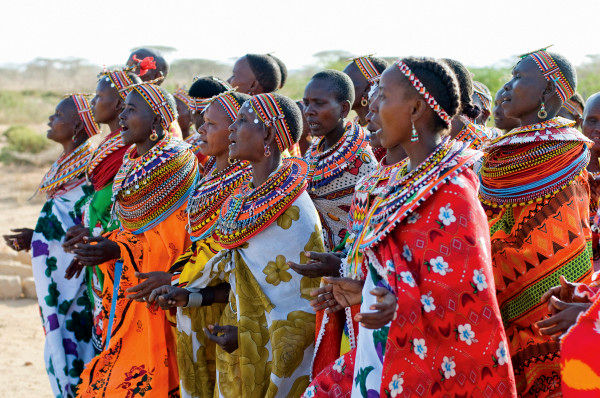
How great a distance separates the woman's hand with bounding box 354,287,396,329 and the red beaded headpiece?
201 centimetres

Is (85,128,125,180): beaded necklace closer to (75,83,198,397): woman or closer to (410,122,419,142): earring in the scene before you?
(75,83,198,397): woman

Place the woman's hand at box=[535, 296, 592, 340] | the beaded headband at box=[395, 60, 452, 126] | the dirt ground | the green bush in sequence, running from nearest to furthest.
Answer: the woman's hand at box=[535, 296, 592, 340] → the beaded headband at box=[395, 60, 452, 126] → the dirt ground → the green bush

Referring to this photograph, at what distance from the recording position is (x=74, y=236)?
20.3 feet

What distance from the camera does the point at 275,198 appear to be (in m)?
4.70

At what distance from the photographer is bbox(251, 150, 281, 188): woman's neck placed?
16.1 ft

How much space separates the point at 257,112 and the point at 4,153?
20121 mm

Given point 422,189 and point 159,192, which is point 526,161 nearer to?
point 422,189

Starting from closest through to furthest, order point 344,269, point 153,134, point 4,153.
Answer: point 344,269, point 153,134, point 4,153

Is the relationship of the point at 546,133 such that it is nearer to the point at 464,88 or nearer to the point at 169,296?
the point at 464,88

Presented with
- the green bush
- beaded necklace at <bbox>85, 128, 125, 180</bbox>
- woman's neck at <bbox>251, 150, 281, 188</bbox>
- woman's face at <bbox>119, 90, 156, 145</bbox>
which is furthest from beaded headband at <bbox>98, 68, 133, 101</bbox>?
the green bush

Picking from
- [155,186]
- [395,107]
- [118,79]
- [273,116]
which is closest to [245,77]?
[118,79]

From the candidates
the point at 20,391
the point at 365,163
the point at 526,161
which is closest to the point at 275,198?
the point at 365,163

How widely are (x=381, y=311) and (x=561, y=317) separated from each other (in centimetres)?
79

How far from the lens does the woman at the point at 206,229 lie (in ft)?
17.5
